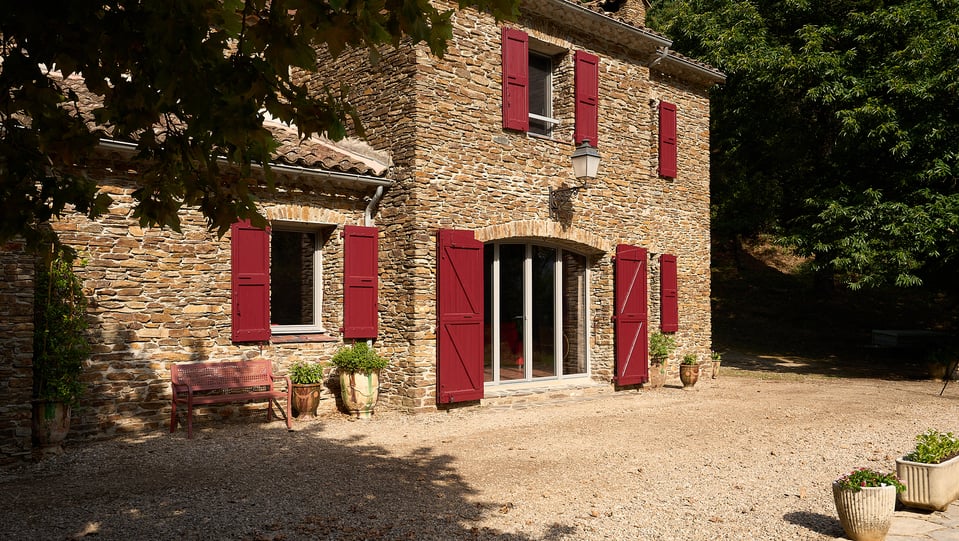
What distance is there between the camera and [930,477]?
4.72 meters

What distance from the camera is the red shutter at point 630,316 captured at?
11039 millimetres

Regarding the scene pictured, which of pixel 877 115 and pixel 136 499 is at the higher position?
pixel 877 115

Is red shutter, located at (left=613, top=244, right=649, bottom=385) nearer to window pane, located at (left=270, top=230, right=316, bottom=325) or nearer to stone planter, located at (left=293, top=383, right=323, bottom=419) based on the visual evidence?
window pane, located at (left=270, top=230, right=316, bottom=325)

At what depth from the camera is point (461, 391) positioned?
920 cm


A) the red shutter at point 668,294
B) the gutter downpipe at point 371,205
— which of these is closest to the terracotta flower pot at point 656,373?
Answer: the red shutter at point 668,294

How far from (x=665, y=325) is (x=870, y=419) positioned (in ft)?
12.9

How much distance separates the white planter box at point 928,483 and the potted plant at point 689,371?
7.31 m

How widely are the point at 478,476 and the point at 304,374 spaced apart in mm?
3253

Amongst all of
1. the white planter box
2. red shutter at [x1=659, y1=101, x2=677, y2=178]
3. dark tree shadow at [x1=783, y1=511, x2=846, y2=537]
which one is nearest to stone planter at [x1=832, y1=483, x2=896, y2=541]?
dark tree shadow at [x1=783, y1=511, x2=846, y2=537]

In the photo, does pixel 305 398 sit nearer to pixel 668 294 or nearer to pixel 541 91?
pixel 541 91

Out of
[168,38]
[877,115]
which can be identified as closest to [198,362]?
[168,38]

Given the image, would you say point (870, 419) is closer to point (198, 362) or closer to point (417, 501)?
point (417, 501)

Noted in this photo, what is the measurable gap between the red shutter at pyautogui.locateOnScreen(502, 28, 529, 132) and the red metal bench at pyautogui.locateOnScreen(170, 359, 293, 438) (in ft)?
14.9

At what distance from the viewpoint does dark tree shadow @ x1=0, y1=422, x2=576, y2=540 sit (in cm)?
450
